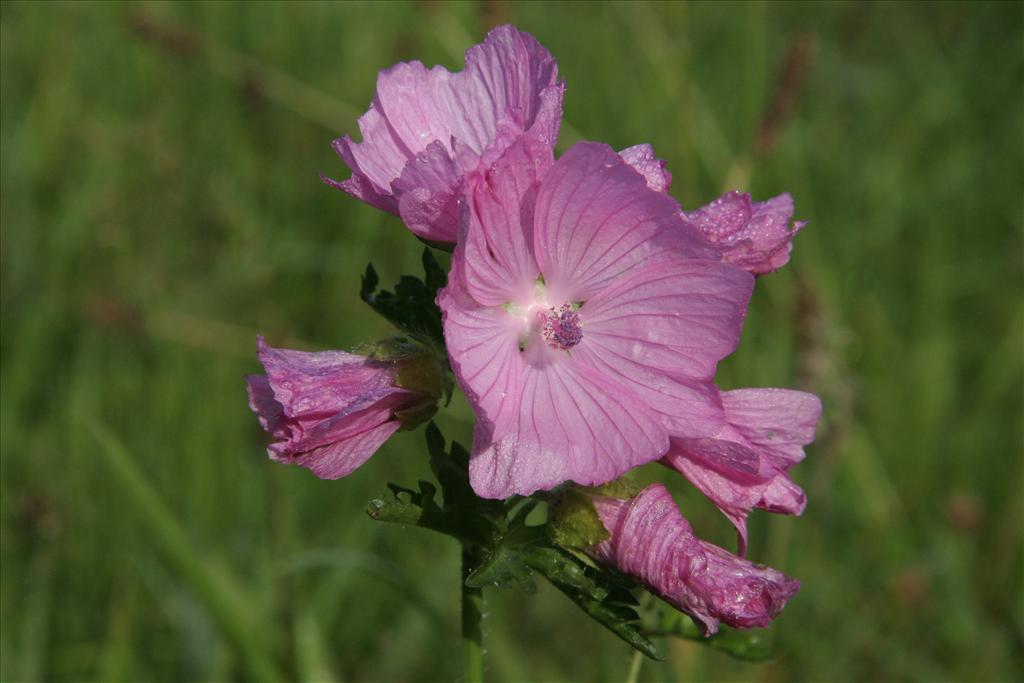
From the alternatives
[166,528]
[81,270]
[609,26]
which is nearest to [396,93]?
[166,528]

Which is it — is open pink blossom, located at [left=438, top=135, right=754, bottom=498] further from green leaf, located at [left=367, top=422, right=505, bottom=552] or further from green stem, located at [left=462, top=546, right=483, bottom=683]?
green stem, located at [left=462, top=546, right=483, bottom=683]

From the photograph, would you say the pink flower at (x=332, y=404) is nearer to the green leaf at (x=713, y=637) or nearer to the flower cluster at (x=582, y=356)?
the flower cluster at (x=582, y=356)

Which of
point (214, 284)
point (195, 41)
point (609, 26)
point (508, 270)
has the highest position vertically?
point (609, 26)

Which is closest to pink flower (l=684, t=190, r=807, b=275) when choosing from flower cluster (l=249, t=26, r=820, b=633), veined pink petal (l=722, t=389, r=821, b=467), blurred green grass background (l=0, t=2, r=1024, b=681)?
flower cluster (l=249, t=26, r=820, b=633)

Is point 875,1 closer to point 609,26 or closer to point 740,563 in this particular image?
point 609,26

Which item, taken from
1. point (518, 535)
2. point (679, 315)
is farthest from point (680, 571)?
point (679, 315)

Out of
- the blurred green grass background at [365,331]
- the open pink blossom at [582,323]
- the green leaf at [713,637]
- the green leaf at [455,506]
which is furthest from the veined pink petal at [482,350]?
the blurred green grass background at [365,331]
